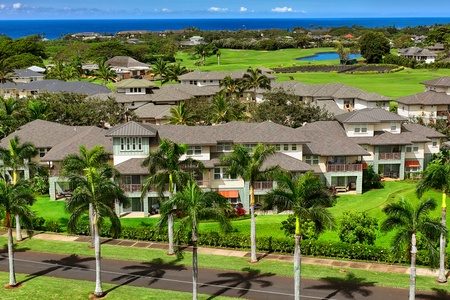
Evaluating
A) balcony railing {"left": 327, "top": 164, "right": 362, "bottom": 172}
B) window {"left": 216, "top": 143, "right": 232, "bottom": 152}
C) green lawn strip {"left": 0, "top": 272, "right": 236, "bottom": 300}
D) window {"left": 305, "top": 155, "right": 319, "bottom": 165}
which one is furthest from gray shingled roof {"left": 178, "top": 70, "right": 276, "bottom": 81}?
green lawn strip {"left": 0, "top": 272, "right": 236, "bottom": 300}

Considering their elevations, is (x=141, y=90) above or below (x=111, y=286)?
above

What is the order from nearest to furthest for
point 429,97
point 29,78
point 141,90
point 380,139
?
point 380,139
point 429,97
point 141,90
point 29,78

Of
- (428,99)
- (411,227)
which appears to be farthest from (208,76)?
(411,227)

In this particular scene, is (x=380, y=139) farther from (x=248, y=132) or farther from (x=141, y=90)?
(x=141, y=90)

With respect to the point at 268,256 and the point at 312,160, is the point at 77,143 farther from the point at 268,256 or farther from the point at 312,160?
the point at 268,256

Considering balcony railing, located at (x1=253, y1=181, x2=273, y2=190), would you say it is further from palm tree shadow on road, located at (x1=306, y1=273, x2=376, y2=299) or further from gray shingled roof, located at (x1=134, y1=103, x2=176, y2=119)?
gray shingled roof, located at (x1=134, y1=103, x2=176, y2=119)

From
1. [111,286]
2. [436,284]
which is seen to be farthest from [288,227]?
[111,286]

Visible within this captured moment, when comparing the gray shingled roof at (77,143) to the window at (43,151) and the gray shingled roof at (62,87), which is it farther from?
the gray shingled roof at (62,87)
